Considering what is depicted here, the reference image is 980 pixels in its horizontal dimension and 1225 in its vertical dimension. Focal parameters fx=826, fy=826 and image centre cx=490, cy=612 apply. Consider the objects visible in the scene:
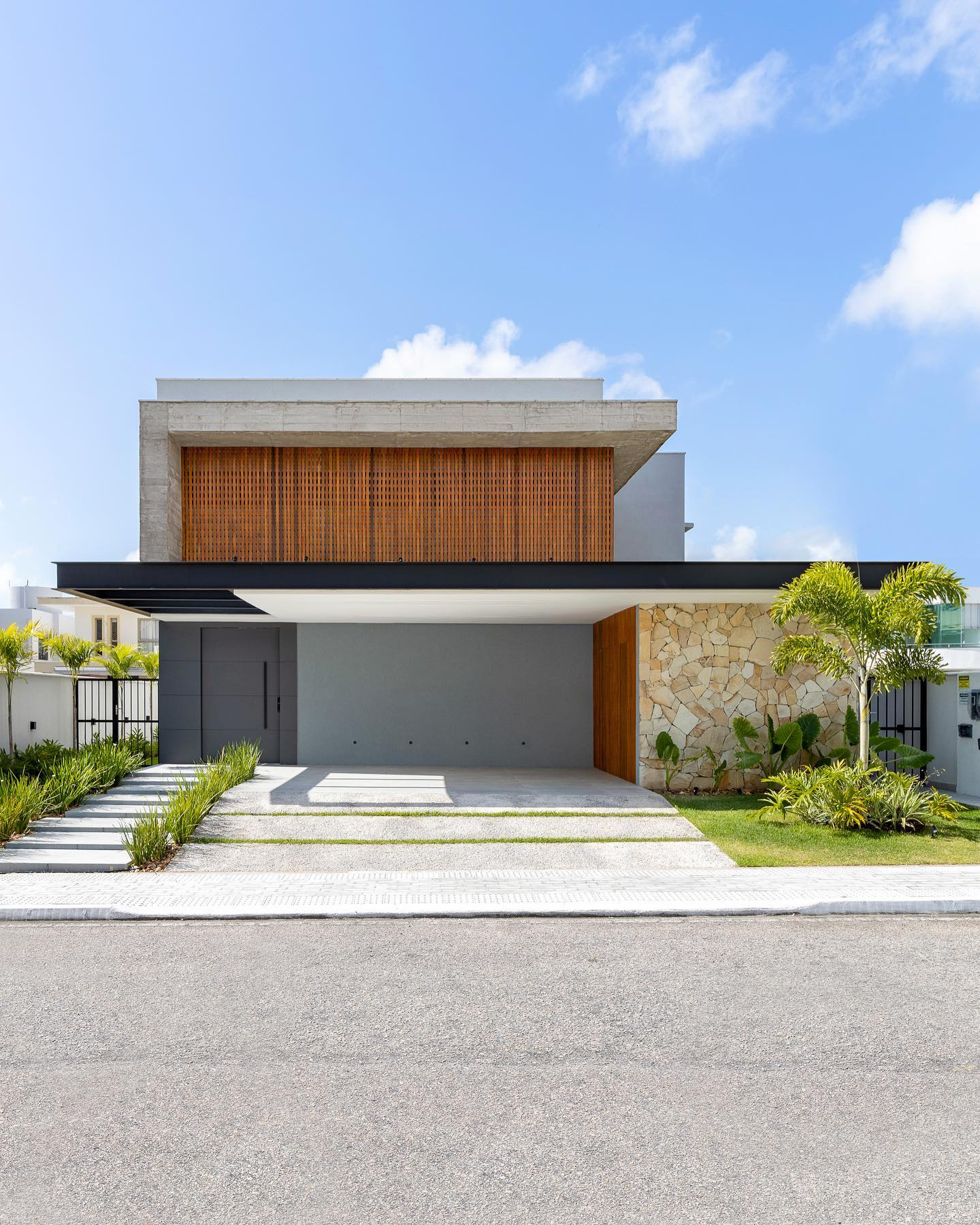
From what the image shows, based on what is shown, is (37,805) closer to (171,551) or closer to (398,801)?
(398,801)

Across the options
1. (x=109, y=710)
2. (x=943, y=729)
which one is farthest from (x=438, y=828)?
(x=109, y=710)

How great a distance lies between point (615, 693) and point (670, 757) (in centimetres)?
274

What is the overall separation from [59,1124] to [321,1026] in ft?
5.11

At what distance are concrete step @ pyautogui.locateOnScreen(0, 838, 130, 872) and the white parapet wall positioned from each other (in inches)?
271

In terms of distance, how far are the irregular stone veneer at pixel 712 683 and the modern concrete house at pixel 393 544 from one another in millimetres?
1248

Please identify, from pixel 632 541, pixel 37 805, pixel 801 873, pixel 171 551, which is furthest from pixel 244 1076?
pixel 632 541

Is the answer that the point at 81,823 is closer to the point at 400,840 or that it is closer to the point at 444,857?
the point at 400,840

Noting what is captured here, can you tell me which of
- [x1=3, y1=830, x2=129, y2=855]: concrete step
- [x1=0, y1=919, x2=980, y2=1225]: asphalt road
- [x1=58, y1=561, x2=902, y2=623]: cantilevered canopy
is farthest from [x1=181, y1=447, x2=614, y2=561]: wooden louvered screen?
[x1=0, y1=919, x2=980, y2=1225]: asphalt road

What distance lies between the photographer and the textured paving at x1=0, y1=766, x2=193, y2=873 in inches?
379

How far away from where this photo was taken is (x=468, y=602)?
1443 centimetres

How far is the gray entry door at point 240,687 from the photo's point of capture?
1844 centimetres

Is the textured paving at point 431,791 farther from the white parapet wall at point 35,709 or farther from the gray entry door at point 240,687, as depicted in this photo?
the white parapet wall at point 35,709

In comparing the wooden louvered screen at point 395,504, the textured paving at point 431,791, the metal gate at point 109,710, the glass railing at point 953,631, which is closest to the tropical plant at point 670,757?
the textured paving at point 431,791

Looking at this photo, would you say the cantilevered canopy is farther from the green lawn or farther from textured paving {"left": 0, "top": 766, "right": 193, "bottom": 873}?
the green lawn
